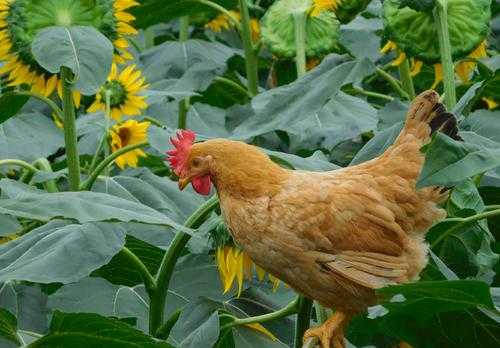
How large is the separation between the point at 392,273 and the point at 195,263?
58 cm

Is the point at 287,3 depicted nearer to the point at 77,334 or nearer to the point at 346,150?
the point at 346,150

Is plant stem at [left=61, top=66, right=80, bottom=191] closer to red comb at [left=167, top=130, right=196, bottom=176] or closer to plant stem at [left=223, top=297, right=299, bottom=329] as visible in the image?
red comb at [left=167, top=130, right=196, bottom=176]

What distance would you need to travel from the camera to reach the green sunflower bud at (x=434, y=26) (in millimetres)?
2512

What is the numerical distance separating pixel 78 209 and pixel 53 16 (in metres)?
0.61

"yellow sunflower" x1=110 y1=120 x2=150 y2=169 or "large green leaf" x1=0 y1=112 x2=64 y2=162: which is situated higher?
"large green leaf" x1=0 y1=112 x2=64 y2=162

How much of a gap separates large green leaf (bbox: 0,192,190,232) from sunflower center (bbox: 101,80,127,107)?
1.21m

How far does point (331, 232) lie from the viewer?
2072mm

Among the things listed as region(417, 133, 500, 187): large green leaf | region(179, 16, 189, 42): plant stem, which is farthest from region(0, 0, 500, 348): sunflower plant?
region(179, 16, 189, 42): plant stem

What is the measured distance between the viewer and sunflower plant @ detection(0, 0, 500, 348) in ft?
6.72

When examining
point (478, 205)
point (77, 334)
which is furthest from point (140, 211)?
point (478, 205)

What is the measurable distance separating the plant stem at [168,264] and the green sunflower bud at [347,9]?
0.91 metres

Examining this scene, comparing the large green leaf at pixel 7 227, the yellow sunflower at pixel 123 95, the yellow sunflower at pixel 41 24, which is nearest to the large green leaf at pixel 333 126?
the yellow sunflower at pixel 41 24

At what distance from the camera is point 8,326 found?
82.9 inches

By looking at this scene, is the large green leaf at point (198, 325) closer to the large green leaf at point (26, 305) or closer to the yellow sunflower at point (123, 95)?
the large green leaf at point (26, 305)
